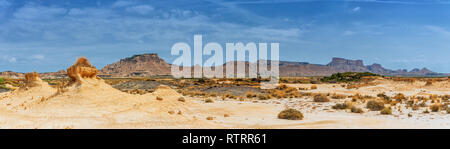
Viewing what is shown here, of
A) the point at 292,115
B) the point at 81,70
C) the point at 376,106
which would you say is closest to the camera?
the point at 292,115

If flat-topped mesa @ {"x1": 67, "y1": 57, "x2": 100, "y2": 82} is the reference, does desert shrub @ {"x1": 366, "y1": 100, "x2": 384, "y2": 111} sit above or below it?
below

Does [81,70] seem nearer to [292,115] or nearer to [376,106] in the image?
[292,115]

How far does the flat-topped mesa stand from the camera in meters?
13.2

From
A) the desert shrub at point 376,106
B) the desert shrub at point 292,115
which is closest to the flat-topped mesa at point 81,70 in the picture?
the desert shrub at point 292,115

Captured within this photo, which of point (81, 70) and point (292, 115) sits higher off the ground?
point (81, 70)

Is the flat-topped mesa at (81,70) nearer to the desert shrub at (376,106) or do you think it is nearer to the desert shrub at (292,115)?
the desert shrub at (292,115)

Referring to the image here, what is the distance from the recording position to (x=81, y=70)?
13250 mm

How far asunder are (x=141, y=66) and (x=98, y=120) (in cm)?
19549

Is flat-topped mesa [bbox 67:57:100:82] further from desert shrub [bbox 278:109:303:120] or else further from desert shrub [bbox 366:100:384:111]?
desert shrub [bbox 366:100:384:111]

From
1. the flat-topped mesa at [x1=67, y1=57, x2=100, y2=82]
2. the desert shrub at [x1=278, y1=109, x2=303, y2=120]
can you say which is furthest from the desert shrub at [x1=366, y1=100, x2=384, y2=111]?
the flat-topped mesa at [x1=67, y1=57, x2=100, y2=82]

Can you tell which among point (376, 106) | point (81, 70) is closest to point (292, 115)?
point (376, 106)

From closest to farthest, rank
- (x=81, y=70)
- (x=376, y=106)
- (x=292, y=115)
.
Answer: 1. (x=292, y=115)
2. (x=81, y=70)
3. (x=376, y=106)

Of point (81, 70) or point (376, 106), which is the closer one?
point (81, 70)
